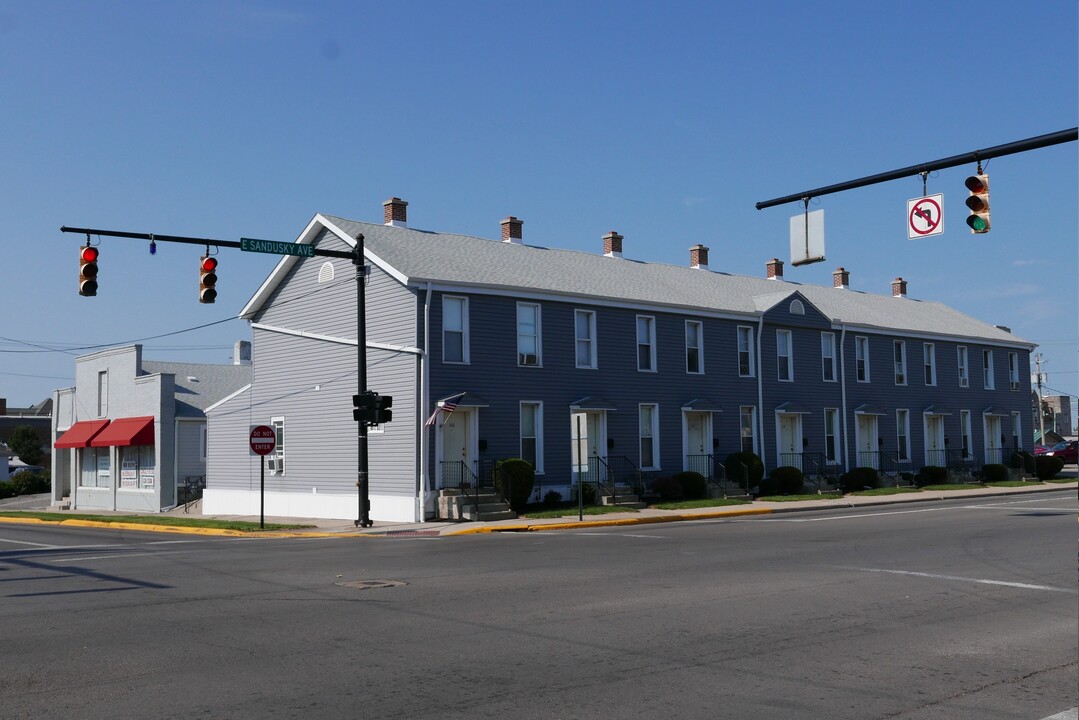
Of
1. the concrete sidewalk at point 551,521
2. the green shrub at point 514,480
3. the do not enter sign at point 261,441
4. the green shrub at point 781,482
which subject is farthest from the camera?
the green shrub at point 781,482

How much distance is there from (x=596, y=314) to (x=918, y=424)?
64.5 ft

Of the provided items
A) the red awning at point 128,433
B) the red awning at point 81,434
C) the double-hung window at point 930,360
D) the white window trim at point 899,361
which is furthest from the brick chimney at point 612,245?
the red awning at point 81,434

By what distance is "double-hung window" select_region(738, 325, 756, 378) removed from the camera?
38.9 m

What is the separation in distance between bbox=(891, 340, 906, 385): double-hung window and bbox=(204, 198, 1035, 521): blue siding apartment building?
77 mm

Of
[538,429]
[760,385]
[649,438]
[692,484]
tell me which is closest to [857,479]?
[760,385]

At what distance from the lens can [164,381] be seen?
1721 inches

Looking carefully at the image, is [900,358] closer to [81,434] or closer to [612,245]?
[612,245]

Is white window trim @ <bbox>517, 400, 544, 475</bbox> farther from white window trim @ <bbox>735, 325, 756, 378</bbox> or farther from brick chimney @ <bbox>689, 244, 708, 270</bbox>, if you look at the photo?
Answer: brick chimney @ <bbox>689, 244, 708, 270</bbox>

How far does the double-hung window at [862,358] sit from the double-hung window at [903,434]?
2.70 metres

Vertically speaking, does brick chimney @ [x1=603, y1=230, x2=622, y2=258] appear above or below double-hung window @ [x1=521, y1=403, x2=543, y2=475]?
above

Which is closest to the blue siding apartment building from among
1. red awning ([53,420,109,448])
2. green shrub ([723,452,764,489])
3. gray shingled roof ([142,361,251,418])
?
green shrub ([723,452,764,489])

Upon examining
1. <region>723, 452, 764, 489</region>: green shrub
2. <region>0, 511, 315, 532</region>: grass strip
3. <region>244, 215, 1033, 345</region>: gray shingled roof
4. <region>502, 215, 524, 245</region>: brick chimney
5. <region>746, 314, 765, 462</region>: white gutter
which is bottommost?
<region>0, 511, 315, 532</region>: grass strip

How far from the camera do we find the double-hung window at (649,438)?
115 feet

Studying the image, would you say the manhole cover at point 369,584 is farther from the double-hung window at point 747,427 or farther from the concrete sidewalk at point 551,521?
the double-hung window at point 747,427
